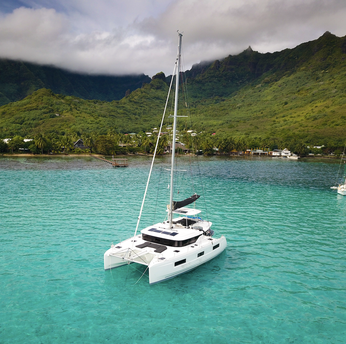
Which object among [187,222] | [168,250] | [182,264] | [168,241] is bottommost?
[182,264]

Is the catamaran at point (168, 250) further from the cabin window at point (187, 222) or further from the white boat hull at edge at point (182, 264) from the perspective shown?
the cabin window at point (187, 222)

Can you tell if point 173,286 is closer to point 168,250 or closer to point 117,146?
point 168,250

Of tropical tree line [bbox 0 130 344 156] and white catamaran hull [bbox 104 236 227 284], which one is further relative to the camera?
tropical tree line [bbox 0 130 344 156]

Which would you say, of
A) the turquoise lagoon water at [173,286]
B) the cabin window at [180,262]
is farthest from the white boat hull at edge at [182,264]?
the turquoise lagoon water at [173,286]

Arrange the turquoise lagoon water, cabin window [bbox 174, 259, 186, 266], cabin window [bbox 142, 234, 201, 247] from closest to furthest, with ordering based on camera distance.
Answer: the turquoise lagoon water
cabin window [bbox 174, 259, 186, 266]
cabin window [bbox 142, 234, 201, 247]

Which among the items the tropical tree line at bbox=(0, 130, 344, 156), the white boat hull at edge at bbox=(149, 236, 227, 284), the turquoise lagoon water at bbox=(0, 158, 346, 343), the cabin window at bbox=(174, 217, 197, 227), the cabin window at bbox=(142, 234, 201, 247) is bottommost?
the turquoise lagoon water at bbox=(0, 158, 346, 343)

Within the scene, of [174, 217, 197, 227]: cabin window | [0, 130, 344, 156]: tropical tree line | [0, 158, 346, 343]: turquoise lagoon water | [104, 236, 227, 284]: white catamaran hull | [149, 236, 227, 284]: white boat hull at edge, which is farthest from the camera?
[0, 130, 344, 156]: tropical tree line

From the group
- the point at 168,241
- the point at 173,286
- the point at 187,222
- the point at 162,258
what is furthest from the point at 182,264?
the point at 187,222

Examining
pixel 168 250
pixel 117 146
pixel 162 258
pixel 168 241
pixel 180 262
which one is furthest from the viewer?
pixel 117 146

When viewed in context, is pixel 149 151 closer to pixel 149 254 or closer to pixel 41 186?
pixel 41 186

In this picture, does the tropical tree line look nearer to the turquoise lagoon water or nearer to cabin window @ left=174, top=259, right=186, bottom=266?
the turquoise lagoon water

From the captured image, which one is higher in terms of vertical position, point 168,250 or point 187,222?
point 187,222

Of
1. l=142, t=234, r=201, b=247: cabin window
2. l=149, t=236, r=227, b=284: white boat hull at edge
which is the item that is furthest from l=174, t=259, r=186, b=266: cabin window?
l=142, t=234, r=201, b=247: cabin window

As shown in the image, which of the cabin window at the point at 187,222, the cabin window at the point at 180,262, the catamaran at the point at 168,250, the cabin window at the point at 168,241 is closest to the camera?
the catamaran at the point at 168,250
